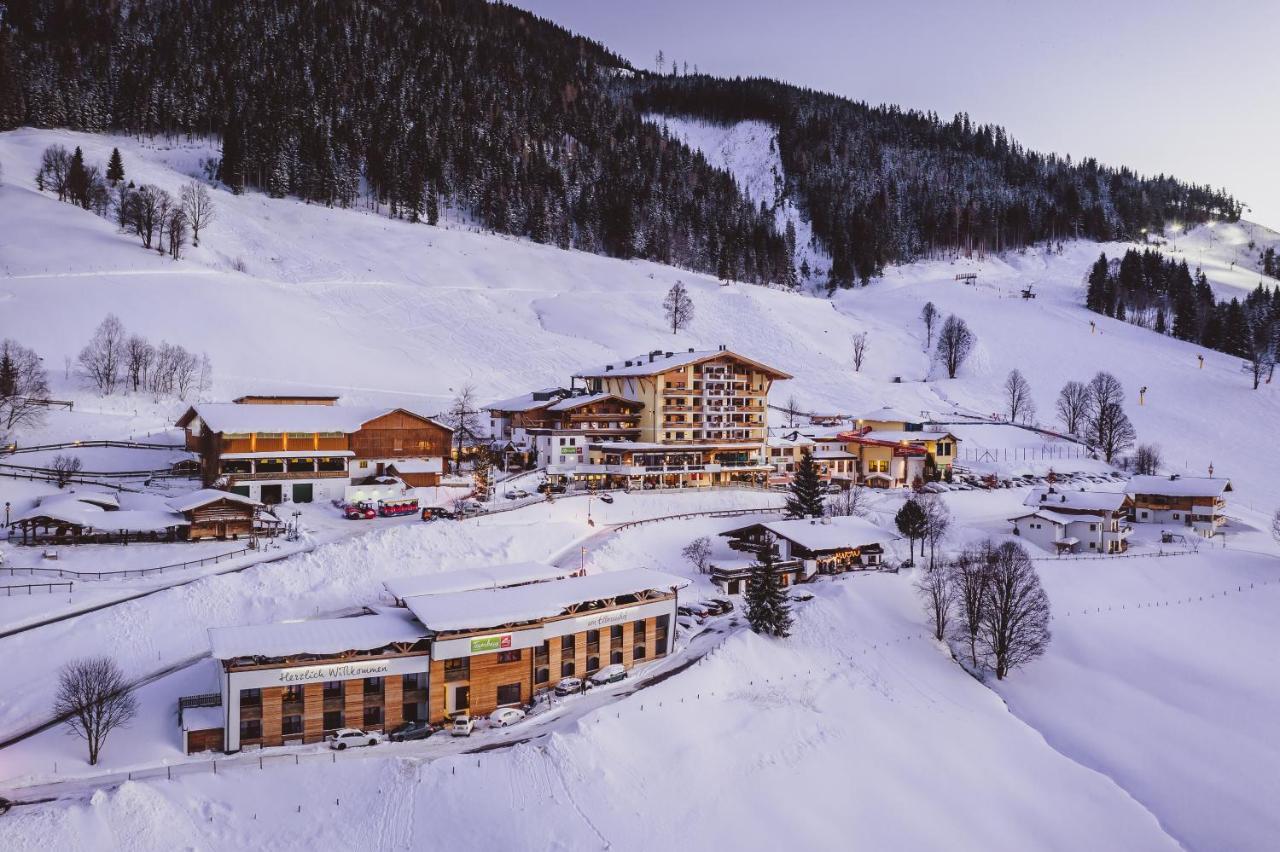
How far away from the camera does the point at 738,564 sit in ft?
162

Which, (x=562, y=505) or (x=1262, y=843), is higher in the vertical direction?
(x=562, y=505)

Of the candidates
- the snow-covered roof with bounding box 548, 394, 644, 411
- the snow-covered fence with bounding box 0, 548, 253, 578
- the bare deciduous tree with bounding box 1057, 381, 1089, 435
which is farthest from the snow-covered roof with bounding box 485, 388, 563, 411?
the bare deciduous tree with bounding box 1057, 381, 1089, 435

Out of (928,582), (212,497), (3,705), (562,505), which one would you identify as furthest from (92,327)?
(928,582)

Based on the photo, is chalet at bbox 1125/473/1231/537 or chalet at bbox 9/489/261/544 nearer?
chalet at bbox 9/489/261/544

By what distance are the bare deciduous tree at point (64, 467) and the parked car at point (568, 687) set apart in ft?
115

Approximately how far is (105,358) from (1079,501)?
82971 mm

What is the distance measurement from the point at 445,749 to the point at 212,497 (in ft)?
73.7

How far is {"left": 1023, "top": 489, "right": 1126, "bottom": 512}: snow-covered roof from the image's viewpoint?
58.6 metres

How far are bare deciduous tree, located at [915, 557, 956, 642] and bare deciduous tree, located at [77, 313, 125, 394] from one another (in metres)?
67.1

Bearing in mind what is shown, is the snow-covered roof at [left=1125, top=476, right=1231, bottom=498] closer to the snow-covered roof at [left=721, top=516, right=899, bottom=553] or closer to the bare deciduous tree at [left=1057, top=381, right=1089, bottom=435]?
the snow-covered roof at [left=721, top=516, right=899, bottom=553]

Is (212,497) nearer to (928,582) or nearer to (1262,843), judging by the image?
(928,582)

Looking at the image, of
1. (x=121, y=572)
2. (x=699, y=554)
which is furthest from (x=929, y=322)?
(x=121, y=572)

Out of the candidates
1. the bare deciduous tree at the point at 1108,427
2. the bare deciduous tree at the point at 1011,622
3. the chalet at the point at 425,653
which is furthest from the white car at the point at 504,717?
the bare deciduous tree at the point at 1108,427

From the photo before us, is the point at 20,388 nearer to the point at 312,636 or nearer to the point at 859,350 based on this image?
the point at 312,636
